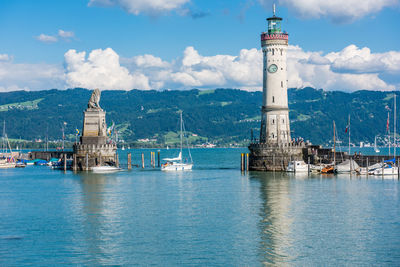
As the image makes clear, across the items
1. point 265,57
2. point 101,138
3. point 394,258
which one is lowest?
point 394,258

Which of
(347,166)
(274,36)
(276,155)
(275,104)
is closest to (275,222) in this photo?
(347,166)

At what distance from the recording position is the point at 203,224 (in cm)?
4966

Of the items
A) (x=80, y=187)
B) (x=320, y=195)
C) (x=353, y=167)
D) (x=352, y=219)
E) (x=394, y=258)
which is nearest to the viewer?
(x=394, y=258)

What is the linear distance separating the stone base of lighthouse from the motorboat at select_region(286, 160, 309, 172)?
0.92 metres

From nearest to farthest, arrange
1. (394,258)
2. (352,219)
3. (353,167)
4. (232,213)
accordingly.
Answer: (394,258), (352,219), (232,213), (353,167)

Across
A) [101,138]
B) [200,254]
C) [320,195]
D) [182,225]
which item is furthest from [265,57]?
[200,254]

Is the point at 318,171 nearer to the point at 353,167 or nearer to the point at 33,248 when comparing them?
the point at 353,167

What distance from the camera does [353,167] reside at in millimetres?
96875

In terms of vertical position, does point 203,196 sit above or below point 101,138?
below

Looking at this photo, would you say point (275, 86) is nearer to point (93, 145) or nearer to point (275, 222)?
point (93, 145)

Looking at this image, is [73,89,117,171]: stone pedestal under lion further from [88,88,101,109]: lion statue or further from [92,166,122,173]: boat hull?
[92,166,122,173]: boat hull

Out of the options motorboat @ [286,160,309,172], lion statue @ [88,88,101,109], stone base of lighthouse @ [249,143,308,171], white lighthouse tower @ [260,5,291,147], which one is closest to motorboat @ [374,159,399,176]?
motorboat @ [286,160,309,172]

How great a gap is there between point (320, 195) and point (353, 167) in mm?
30367

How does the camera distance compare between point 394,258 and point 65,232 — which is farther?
point 65,232
